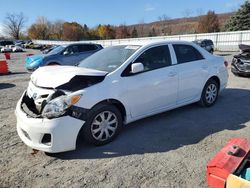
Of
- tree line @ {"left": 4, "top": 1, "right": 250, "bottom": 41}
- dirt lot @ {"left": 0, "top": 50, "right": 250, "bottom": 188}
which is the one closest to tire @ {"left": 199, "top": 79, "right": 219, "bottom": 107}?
dirt lot @ {"left": 0, "top": 50, "right": 250, "bottom": 188}

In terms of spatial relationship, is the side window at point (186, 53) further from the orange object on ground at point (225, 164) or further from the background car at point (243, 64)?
the background car at point (243, 64)

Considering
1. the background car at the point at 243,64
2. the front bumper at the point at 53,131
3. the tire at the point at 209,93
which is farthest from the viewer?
the background car at the point at 243,64

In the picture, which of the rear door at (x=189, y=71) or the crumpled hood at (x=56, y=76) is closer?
the crumpled hood at (x=56, y=76)

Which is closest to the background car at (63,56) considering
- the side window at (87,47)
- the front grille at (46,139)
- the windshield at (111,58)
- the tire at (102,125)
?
the side window at (87,47)

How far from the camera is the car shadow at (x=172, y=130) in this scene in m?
3.87

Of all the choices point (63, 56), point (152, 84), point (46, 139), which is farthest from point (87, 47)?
point (46, 139)

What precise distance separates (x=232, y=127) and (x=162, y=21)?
362 feet

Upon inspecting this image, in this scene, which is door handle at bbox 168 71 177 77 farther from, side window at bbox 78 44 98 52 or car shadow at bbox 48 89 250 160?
side window at bbox 78 44 98 52

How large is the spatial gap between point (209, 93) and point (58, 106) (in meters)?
3.67

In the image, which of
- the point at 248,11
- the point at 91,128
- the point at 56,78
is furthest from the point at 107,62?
the point at 248,11

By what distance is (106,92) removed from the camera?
3941 millimetres

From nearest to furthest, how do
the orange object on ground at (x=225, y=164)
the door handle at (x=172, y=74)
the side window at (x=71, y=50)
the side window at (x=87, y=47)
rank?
the orange object on ground at (x=225, y=164), the door handle at (x=172, y=74), the side window at (x=71, y=50), the side window at (x=87, y=47)

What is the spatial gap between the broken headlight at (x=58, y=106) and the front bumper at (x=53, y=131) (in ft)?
0.25

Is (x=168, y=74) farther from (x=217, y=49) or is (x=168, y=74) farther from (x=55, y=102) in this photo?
(x=217, y=49)
